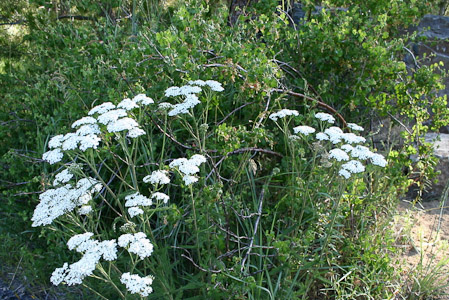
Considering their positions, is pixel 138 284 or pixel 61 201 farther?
pixel 61 201

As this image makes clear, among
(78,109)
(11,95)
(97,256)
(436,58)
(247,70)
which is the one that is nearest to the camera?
(97,256)

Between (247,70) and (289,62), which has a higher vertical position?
(247,70)

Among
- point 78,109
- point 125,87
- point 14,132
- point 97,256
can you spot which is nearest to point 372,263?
point 97,256

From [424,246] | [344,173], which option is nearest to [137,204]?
[344,173]

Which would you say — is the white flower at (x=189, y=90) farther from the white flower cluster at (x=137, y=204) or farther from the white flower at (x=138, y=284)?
the white flower at (x=138, y=284)

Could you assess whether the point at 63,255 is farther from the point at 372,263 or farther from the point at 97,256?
the point at 372,263

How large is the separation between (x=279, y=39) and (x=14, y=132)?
227 centimetres

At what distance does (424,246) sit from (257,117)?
1.56 metres

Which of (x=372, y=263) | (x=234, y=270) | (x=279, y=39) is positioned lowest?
(x=372, y=263)

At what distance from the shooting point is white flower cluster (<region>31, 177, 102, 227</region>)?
213 centimetres

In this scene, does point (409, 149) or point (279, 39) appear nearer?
point (409, 149)

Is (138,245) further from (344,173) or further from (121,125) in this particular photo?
(344,173)

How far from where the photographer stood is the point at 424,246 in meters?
3.43

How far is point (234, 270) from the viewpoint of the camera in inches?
88.0
